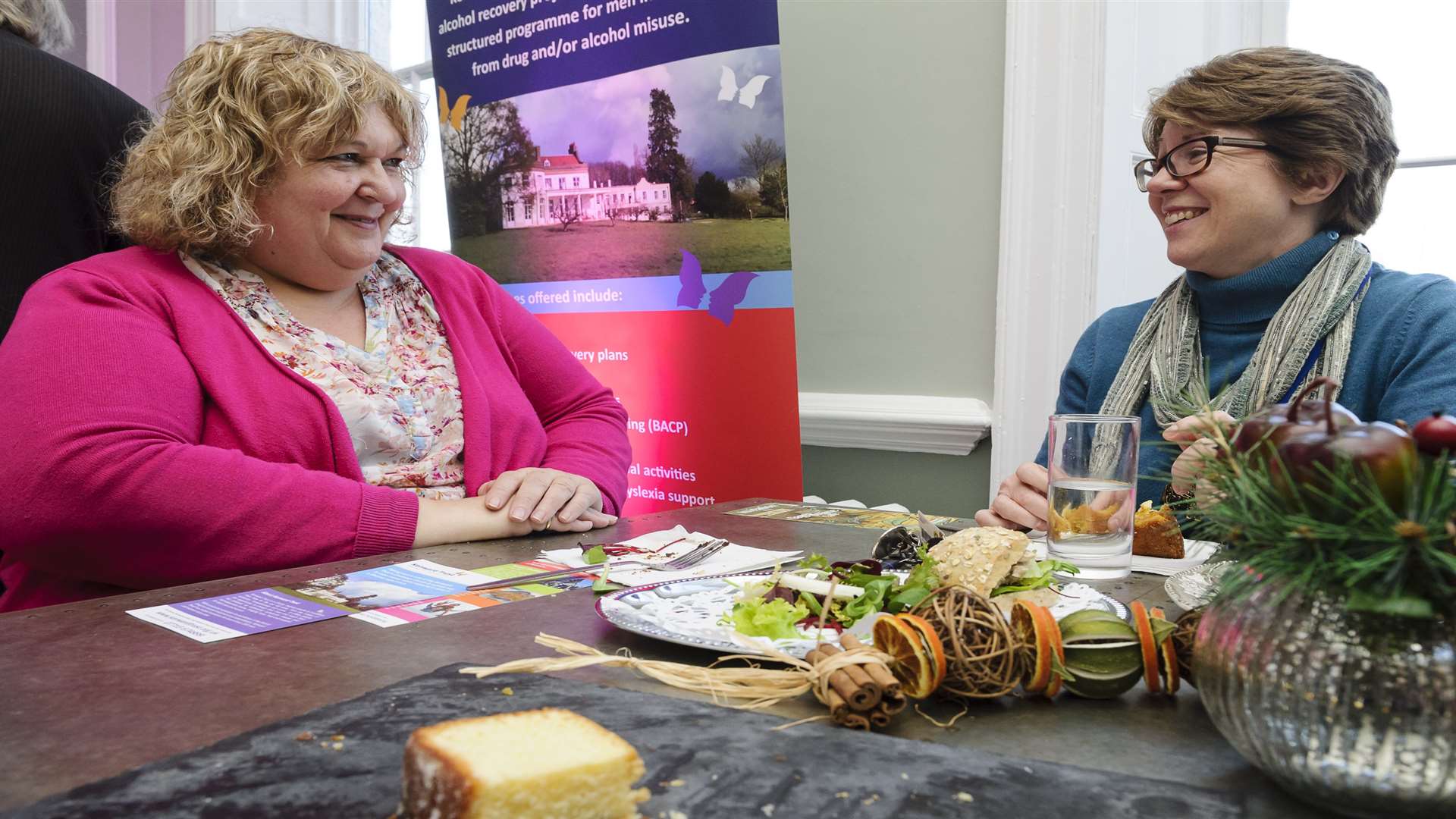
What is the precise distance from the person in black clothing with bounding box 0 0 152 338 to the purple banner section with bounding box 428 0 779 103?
1.27m

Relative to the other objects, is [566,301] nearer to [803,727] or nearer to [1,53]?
[1,53]

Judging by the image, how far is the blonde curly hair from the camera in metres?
1.73

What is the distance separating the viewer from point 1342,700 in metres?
→ 0.53

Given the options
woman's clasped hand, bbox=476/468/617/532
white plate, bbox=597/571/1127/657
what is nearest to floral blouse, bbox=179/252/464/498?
woman's clasped hand, bbox=476/468/617/532

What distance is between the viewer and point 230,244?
5.84 ft

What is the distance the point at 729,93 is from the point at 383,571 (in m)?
1.75

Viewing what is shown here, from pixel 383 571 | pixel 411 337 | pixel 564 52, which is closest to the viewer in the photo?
pixel 383 571

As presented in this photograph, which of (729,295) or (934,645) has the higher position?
(729,295)

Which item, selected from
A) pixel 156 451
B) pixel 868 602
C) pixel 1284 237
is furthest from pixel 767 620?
pixel 1284 237

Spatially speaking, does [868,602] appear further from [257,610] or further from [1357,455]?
[257,610]

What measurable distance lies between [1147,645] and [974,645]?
0.43 feet

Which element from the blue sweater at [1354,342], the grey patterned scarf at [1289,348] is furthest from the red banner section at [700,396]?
the grey patterned scarf at [1289,348]

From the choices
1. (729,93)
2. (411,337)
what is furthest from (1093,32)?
(411,337)

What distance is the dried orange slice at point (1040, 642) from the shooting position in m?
0.74
